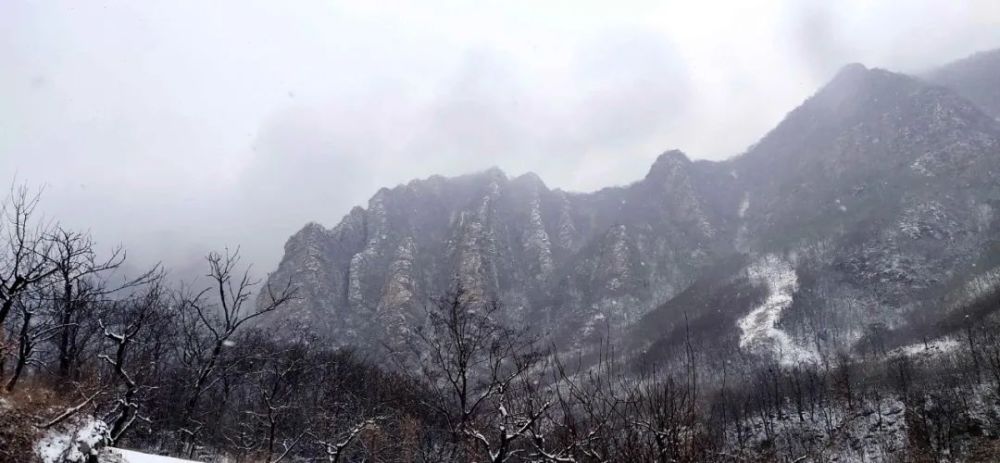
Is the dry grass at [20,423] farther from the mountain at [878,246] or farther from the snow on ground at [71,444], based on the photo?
the mountain at [878,246]

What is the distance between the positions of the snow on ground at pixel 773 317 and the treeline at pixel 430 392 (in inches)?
241

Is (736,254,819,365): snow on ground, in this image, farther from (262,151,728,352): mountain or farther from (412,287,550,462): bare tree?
(412,287,550,462): bare tree

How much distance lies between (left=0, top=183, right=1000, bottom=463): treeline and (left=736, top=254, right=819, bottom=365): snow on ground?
6.12 metres

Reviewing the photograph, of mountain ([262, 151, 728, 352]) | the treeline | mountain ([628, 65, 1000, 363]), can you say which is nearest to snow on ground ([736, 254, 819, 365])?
mountain ([628, 65, 1000, 363])

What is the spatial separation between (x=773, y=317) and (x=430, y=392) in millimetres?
136927

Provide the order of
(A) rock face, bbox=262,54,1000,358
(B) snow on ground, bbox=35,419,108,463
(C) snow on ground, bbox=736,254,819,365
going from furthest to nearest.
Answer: (A) rock face, bbox=262,54,1000,358 < (C) snow on ground, bbox=736,254,819,365 < (B) snow on ground, bbox=35,419,108,463

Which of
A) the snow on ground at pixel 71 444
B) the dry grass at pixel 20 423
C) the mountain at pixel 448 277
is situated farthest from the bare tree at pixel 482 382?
the mountain at pixel 448 277

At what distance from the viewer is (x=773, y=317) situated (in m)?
142

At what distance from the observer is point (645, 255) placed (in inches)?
7840

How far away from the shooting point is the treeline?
28.9 ft

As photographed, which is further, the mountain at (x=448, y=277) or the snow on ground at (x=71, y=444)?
the mountain at (x=448, y=277)

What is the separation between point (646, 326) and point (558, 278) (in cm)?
4295

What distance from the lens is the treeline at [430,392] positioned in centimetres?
882

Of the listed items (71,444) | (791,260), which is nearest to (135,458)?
(71,444)
